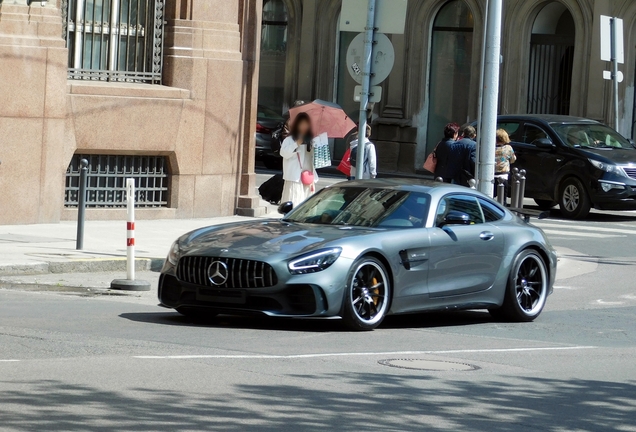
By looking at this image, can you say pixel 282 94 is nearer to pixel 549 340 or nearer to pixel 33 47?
pixel 33 47

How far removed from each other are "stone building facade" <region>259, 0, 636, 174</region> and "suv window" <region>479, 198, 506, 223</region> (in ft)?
64.9

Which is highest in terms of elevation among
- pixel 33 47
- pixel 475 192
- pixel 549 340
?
pixel 33 47

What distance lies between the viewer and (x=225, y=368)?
27.6 feet

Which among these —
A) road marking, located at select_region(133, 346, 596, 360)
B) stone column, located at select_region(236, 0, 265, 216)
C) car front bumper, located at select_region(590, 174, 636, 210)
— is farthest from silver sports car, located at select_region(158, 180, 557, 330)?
car front bumper, located at select_region(590, 174, 636, 210)

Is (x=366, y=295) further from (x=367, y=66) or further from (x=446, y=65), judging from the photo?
(x=446, y=65)

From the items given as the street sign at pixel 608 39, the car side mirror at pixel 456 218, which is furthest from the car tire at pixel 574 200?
the car side mirror at pixel 456 218

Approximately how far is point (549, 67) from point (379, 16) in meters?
18.8

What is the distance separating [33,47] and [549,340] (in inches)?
361

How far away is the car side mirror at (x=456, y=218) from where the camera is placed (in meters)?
11.6

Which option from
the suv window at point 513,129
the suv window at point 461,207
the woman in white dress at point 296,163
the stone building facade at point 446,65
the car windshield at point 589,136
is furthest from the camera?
the stone building facade at point 446,65

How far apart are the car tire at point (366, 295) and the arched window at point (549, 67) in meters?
23.5

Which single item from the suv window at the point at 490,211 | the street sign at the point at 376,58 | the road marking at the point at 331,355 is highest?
the street sign at the point at 376,58

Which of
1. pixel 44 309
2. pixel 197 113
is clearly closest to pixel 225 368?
pixel 44 309

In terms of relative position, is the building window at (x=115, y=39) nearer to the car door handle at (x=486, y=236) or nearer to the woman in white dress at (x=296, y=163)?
the woman in white dress at (x=296, y=163)
